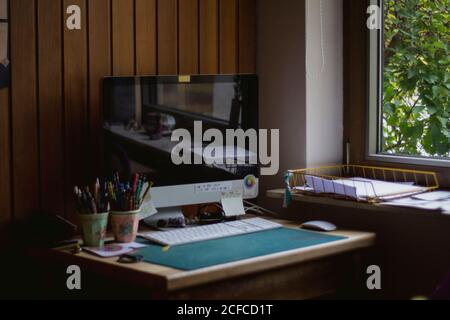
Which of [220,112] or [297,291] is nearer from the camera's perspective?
[297,291]

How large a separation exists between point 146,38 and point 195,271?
3.39 feet

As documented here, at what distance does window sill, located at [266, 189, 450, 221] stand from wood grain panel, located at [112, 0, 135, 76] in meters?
0.70

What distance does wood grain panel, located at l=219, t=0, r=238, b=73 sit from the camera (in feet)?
9.23

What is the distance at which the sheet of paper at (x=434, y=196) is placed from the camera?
2.37 meters

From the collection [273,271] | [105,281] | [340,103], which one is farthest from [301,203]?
[105,281]

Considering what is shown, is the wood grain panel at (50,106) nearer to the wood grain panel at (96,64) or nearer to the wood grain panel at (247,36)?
the wood grain panel at (96,64)

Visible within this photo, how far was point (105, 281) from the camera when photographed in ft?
7.09

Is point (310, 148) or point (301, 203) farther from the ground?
point (310, 148)

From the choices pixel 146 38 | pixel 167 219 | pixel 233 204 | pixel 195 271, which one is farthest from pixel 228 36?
pixel 195 271

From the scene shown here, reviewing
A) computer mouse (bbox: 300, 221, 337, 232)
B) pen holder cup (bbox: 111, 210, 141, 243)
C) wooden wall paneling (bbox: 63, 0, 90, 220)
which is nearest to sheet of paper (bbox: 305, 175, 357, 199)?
computer mouse (bbox: 300, 221, 337, 232)

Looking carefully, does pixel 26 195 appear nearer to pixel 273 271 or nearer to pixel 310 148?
pixel 273 271

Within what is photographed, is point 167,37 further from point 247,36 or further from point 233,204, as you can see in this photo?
point 233,204
